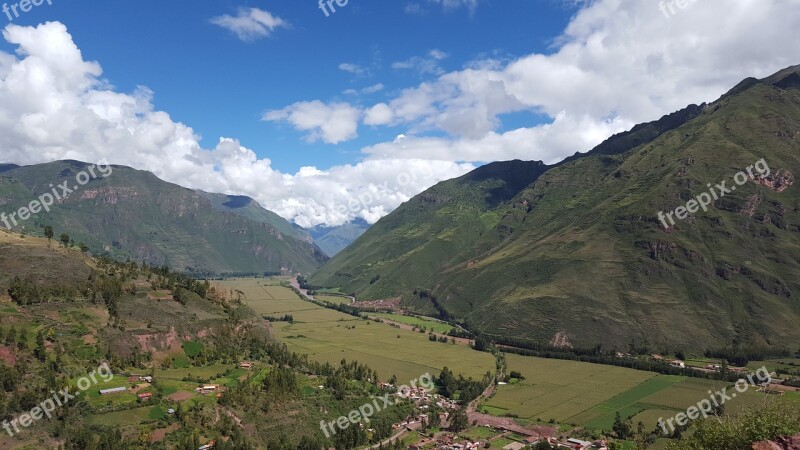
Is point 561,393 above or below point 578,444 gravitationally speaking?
above

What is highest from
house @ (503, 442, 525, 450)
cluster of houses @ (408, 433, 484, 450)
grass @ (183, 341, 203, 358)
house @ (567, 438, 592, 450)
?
grass @ (183, 341, 203, 358)

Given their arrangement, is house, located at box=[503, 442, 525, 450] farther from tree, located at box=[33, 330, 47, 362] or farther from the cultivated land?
tree, located at box=[33, 330, 47, 362]

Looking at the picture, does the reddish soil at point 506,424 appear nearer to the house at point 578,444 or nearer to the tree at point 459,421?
the tree at point 459,421

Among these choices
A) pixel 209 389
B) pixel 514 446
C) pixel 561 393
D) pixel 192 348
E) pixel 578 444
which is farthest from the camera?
pixel 561 393

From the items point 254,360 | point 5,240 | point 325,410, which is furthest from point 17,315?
point 325,410

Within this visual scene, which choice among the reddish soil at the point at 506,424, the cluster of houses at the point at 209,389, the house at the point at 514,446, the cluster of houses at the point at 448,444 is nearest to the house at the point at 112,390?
the cluster of houses at the point at 209,389

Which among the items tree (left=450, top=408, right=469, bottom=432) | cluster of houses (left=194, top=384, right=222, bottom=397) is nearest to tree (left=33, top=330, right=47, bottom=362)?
cluster of houses (left=194, top=384, right=222, bottom=397)

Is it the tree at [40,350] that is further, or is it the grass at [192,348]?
the grass at [192,348]

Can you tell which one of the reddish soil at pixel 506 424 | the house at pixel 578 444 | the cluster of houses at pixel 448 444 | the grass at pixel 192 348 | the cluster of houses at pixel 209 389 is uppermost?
the grass at pixel 192 348

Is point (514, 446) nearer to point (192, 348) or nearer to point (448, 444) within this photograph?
point (448, 444)

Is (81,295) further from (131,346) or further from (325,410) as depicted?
(325,410)

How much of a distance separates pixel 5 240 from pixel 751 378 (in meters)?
260

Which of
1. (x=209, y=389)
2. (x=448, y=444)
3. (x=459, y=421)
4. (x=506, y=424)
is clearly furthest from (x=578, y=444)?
(x=209, y=389)

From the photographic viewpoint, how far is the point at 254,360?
158375 mm
